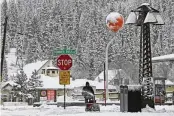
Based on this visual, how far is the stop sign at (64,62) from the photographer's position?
72.1ft

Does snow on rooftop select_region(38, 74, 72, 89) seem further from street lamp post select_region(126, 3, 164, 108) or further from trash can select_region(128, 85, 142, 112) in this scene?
trash can select_region(128, 85, 142, 112)

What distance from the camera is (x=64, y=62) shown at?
72.6 ft

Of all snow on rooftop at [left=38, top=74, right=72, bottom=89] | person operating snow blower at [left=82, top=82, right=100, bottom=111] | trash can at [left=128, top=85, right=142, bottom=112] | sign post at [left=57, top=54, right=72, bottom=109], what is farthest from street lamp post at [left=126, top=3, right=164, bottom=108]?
snow on rooftop at [left=38, top=74, right=72, bottom=89]

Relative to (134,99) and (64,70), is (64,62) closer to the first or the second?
(64,70)

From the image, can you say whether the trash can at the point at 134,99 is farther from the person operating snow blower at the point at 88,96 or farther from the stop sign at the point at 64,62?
the stop sign at the point at 64,62

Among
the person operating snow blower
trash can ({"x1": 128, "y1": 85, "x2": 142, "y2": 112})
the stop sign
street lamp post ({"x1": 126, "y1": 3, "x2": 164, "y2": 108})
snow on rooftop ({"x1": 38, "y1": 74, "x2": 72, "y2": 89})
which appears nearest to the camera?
trash can ({"x1": 128, "y1": 85, "x2": 142, "y2": 112})

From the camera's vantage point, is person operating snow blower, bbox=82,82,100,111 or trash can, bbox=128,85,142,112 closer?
trash can, bbox=128,85,142,112

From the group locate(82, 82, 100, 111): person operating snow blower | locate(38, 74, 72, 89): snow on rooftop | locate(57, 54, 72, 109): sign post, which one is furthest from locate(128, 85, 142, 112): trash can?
locate(38, 74, 72, 89): snow on rooftop

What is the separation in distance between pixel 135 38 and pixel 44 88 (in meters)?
82.4

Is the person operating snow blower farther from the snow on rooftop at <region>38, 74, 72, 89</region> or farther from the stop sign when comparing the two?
the snow on rooftop at <region>38, 74, 72, 89</region>

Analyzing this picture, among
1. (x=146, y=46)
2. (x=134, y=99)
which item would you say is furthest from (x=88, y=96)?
(x=146, y=46)

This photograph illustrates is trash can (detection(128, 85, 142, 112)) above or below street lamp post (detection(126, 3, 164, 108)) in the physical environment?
below

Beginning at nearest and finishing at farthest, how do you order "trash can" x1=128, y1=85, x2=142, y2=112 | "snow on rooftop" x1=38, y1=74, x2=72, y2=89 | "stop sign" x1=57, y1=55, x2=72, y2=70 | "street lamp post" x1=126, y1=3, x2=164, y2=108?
"trash can" x1=128, y1=85, x2=142, y2=112 < "stop sign" x1=57, y1=55, x2=72, y2=70 < "street lamp post" x1=126, y1=3, x2=164, y2=108 < "snow on rooftop" x1=38, y1=74, x2=72, y2=89

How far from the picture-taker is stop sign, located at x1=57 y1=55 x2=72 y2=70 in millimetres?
21969
